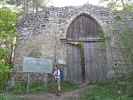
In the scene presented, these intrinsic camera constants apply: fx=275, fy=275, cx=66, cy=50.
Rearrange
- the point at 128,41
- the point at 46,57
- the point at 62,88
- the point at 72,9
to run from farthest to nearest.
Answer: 1. the point at 72,9
2. the point at 46,57
3. the point at 62,88
4. the point at 128,41

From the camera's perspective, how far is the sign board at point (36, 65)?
13016 mm

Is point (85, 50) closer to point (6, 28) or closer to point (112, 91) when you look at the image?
point (112, 91)

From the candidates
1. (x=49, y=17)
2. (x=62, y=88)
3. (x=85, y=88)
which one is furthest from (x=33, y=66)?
(x=49, y=17)

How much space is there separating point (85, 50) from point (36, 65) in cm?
373

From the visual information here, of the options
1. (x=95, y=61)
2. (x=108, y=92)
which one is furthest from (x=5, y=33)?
(x=108, y=92)

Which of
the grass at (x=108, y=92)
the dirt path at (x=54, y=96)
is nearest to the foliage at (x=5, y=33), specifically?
the dirt path at (x=54, y=96)

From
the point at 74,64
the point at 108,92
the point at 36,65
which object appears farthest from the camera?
the point at 74,64

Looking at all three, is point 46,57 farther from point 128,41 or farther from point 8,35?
point 128,41

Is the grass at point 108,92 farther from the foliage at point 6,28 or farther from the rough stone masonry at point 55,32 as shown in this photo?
the foliage at point 6,28

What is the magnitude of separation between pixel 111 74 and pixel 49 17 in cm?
478

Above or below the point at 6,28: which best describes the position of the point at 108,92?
below

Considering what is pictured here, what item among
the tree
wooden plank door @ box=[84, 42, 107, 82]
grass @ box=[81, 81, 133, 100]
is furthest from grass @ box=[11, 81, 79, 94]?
the tree

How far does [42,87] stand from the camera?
1369cm

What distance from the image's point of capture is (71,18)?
15.7m
